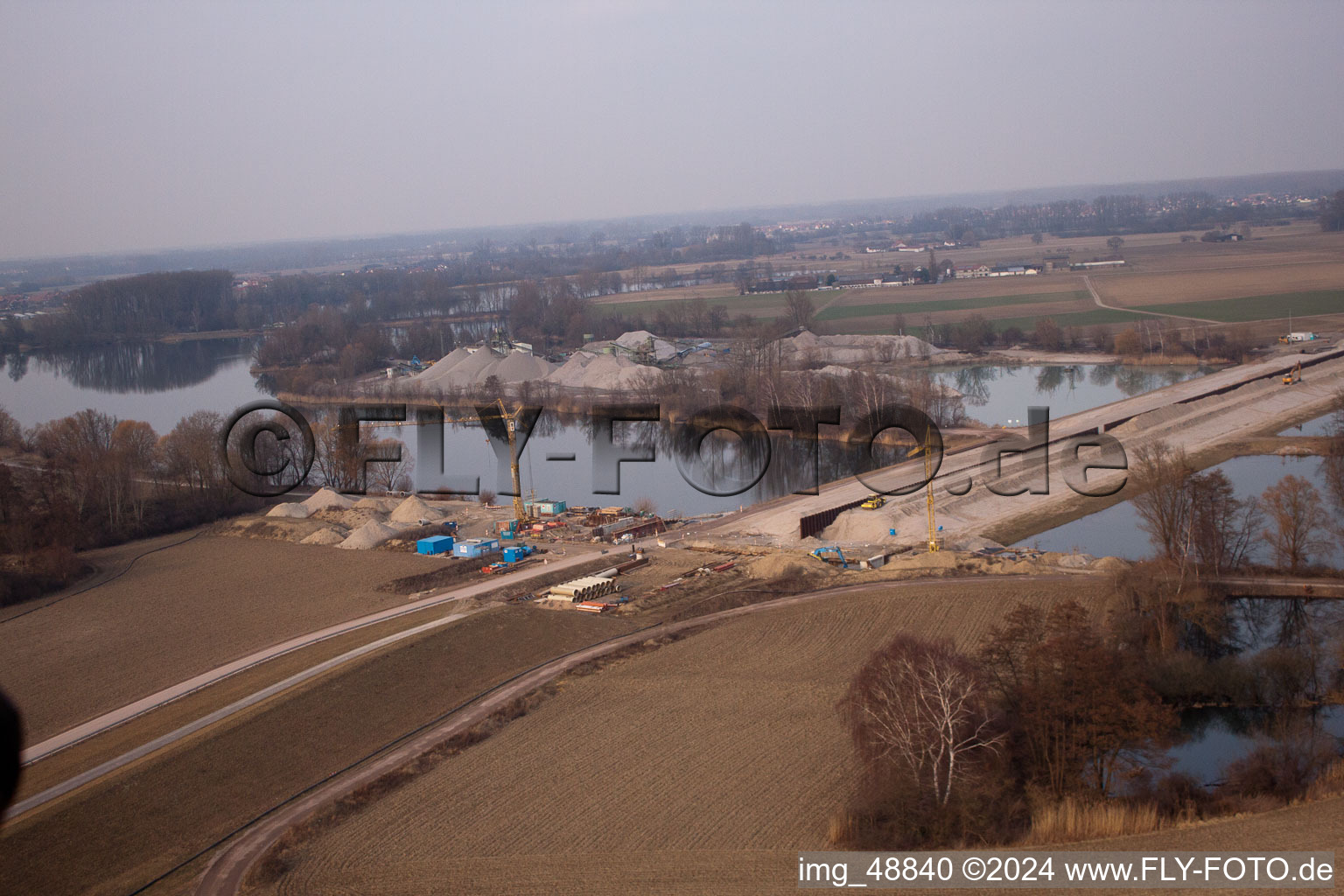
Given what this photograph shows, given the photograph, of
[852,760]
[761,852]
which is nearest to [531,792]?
[761,852]

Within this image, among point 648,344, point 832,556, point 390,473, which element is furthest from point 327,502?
point 648,344

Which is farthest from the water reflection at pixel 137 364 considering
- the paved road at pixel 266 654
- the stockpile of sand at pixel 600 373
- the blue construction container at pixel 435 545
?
the paved road at pixel 266 654

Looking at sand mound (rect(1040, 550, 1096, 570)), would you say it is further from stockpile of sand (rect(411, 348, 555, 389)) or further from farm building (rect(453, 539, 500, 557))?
stockpile of sand (rect(411, 348, 555, 389))

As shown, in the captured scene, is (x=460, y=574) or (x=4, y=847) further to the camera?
(x=460, y=574)

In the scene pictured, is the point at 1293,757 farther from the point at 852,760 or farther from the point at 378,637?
the point at 378,637

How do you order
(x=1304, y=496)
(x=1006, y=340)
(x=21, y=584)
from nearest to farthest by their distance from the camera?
(x=1304, y=496), (x=21, y=584), (x=1006, y=340)

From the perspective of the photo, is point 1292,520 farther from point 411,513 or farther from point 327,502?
point 327,502

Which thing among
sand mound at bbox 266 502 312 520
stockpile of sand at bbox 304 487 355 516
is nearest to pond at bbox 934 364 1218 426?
stockpile of sand at bbox 304 487 355 516
